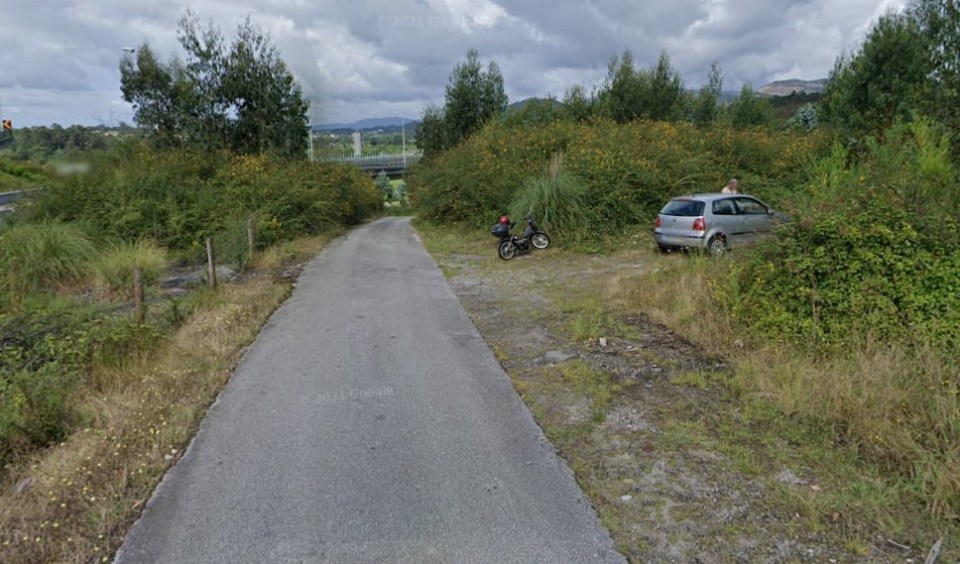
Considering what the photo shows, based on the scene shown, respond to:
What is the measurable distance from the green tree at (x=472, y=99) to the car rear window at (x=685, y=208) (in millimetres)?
16402

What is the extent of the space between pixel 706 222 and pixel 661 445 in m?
8.40

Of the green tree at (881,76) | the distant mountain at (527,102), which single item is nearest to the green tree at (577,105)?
the distant mountain at (527,102)

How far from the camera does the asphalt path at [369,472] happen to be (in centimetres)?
285

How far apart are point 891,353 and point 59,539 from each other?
19.4ft

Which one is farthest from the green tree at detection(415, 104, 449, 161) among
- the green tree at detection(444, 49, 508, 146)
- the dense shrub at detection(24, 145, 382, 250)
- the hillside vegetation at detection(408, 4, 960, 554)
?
the hillside vegetation at detection(408, 4, 960, 554)

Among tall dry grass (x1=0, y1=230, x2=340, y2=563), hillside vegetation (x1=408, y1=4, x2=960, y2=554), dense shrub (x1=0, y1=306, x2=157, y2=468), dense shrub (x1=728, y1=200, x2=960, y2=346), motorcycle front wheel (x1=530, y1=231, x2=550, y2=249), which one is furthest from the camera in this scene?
motorcycle front wheel (x1=530, y1=231, x2=550, y2=249)

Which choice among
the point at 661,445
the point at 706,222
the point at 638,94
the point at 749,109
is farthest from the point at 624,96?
the point at 661,445

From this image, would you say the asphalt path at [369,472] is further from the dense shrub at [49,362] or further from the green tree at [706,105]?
the green tree at [706,105]

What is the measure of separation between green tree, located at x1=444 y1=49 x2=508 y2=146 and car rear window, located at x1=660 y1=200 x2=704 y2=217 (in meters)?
16.4

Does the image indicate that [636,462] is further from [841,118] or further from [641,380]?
[841,118]

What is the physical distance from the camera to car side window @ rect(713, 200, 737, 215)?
1123cm

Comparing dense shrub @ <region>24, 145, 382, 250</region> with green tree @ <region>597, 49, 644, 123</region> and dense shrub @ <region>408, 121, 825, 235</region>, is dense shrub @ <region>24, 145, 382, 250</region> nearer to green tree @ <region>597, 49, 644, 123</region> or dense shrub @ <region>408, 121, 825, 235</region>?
dense shrub @ <region>408, 121, 825, 235</region>

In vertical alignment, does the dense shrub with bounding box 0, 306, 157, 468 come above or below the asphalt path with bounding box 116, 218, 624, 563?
above

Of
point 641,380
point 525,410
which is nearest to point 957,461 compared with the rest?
point 641,380
